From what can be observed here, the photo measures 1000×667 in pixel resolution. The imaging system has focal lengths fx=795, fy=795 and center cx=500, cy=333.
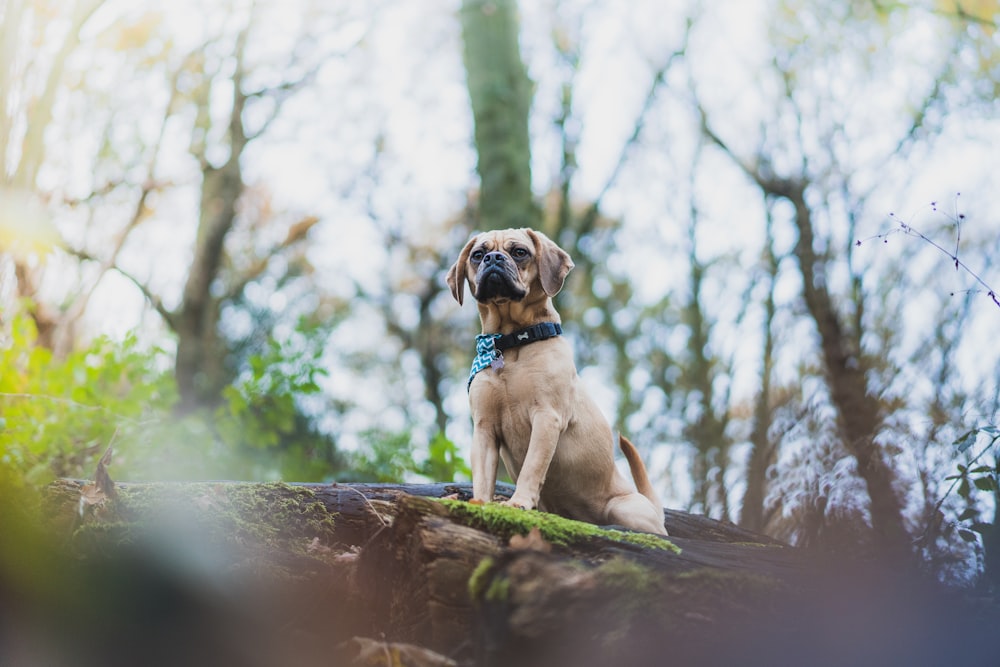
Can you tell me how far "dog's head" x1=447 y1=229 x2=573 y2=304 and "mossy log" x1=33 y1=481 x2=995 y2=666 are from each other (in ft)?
4.30

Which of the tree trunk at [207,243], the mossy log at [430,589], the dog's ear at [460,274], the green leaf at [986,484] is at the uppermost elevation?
the tree trunk at [207,243]

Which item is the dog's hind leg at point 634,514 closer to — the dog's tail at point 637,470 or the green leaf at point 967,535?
the dog's tail at point 637,470

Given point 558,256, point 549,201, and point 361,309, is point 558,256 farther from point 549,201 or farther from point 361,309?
point 361,309

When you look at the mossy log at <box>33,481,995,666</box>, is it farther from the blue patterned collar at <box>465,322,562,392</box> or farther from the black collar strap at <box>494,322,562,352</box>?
the black collar strap at <box>494,322,562,352</box>

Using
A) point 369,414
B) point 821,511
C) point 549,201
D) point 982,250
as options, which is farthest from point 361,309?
point 821,511

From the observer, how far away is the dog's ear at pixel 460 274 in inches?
186

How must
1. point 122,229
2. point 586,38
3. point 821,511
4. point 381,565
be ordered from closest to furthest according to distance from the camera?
point 381,565, point 821,511, point 122,229, point 586,38

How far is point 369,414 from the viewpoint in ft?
59.4

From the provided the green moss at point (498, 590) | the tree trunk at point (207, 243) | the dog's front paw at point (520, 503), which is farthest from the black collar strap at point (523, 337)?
the tree trunk at point (207, 243)

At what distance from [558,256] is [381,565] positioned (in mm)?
2131

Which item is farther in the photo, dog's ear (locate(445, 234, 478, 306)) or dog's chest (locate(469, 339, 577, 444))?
dog's ear (locate(445, 234, 478, 306))

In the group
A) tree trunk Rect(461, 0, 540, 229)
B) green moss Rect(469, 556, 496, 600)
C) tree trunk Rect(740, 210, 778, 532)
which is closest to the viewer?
green moss Rect(469, 556, 496, 600)

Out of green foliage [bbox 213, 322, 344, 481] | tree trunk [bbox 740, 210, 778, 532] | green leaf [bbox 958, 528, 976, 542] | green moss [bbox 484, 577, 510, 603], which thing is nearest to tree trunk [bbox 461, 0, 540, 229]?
green foliage [bbox 213, 322, 344, 481]

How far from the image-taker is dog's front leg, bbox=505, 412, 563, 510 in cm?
401
